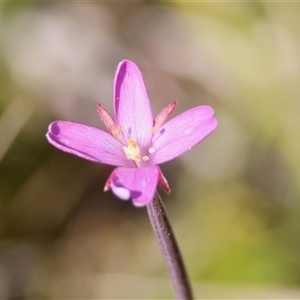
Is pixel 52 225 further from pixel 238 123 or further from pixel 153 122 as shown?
pixel 153 122

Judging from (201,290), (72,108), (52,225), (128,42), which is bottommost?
(52,225)

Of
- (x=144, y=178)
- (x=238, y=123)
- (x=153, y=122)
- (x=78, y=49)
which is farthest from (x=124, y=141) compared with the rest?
(x=78, y=49)

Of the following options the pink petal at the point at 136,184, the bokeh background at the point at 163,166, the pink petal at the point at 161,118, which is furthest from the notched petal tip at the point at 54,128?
the bokeh background at the point at 163,166

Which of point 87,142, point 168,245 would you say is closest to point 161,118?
point 87,142

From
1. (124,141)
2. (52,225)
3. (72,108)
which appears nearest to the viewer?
(124,141)

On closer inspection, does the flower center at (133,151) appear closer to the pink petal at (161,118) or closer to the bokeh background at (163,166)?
the pink petal at (161,118)

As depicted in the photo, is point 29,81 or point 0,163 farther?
point 29,81
